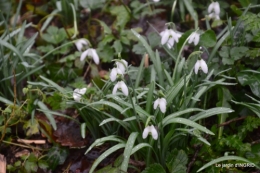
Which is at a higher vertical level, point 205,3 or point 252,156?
point 205,3

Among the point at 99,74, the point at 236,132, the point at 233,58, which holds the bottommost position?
the point at 236,132

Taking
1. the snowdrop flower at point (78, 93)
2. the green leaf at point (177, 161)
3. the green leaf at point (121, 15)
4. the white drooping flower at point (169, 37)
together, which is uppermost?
the white drooping flower at point (169, 37)

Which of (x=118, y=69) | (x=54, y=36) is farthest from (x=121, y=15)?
(x=118, y=69)

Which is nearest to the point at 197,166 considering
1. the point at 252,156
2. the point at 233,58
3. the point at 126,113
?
the point at 252,156

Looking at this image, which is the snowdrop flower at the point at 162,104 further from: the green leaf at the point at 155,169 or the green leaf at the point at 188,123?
the green leaf at the point at 155,169

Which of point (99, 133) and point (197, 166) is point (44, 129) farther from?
point (197, 166)

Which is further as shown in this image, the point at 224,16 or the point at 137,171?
the point at 224,16

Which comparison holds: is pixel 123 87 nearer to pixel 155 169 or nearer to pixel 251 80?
pixel 155 169

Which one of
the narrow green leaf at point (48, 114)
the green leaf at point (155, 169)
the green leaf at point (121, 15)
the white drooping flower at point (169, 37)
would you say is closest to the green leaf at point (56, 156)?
the narrow green leaf at point (48, 114)
